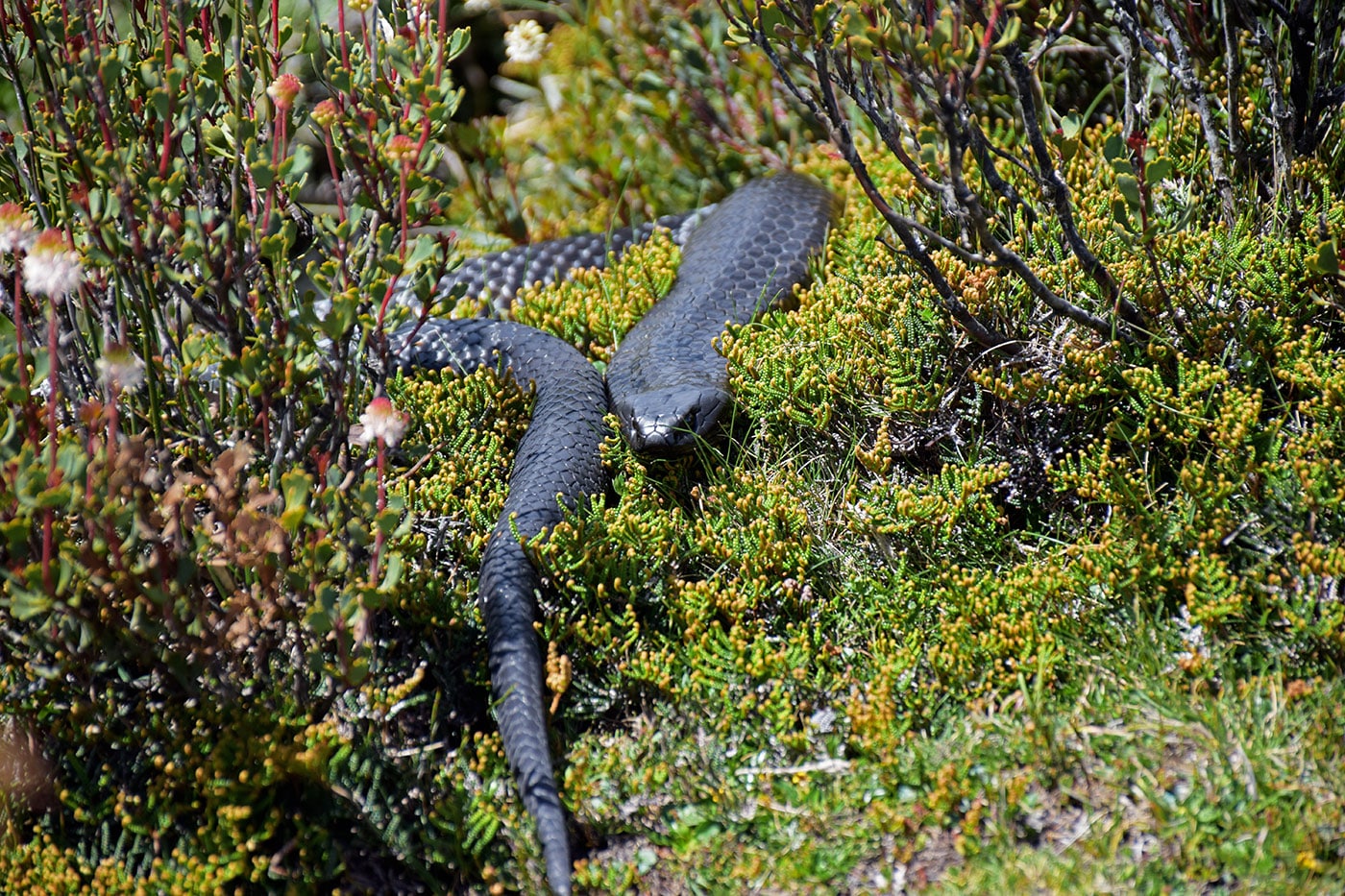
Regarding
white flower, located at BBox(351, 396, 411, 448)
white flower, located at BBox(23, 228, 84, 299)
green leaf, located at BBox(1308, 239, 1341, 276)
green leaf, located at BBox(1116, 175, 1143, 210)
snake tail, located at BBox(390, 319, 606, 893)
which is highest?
white flower, located at BBox(23, 228, 84, 299)

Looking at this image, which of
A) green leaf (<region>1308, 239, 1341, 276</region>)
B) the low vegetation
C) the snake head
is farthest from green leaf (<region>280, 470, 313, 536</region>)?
green leaf (<region>1308, 239, 1341, 276</region>)

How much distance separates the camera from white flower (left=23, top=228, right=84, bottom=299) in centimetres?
215

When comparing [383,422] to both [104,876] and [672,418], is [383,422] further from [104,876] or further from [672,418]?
[672,418]

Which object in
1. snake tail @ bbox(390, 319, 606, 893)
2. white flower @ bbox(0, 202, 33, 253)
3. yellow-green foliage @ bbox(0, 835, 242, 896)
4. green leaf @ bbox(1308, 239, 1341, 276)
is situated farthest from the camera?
green leaf @ bbox(1308, 239, 1341, 276)

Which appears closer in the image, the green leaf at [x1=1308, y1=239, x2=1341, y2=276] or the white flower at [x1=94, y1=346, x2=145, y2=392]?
the white flower at [x1=94, y1=346, x2=145, y2=392]

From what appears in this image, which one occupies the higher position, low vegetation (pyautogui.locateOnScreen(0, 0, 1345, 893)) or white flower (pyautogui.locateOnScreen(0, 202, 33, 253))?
white flower (pyautogui.locateOnScreen(0, 202, 33, 253))

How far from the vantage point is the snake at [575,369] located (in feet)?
9.02

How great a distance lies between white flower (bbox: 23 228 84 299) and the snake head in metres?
1.82

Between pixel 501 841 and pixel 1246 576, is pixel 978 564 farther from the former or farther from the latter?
pixel 501 841

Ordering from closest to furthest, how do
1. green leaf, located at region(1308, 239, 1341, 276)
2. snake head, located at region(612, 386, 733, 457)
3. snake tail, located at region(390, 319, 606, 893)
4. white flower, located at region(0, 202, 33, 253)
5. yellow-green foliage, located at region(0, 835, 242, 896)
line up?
1. white flower, located at region(0, 202, 33, 253)
2. yellow-green foliage, located at region(0, 835, 242, 896)
3. snake tail, located at region(390, 319, 606, 893)
4. green leaf, located at region(1308, 239, 1341, 276)
5. snake head, located at region(612, 386, 733, 457)

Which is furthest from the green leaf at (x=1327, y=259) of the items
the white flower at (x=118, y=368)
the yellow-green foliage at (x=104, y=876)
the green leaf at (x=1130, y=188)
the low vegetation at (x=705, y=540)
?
the yellow-green foliage at (x=104, y=876)

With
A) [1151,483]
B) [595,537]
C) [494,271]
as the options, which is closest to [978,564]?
[1151,483]

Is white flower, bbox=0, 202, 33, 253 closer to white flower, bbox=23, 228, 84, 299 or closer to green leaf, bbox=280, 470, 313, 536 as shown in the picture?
white flower, bbox=23, 228, 84, 299

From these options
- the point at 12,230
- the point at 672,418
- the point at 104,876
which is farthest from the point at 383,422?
the point at 672,418
